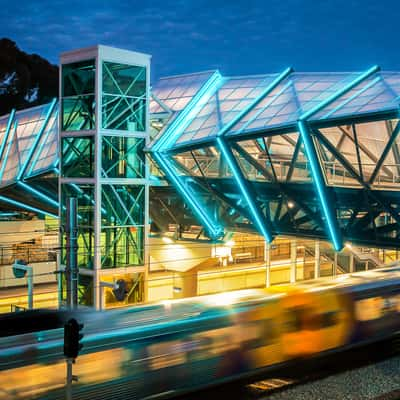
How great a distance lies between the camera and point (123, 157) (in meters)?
25.6

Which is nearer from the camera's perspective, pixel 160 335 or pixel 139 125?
pixel 160 335

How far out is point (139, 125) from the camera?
2609 centimetres

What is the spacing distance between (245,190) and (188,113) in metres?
4.65

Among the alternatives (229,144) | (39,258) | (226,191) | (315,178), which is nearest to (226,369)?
(315,178)

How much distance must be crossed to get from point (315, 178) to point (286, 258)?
51.5 feet

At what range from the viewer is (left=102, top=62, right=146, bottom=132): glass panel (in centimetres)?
2511

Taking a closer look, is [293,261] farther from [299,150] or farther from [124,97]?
[124,97]

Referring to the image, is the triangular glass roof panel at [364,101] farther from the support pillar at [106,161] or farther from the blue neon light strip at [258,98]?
the support pillar at [106,161]

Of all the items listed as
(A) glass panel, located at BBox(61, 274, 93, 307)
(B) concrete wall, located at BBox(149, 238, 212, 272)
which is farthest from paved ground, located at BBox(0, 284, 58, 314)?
(B) concrete wall, located at BBox(149, 238, 212, 272)

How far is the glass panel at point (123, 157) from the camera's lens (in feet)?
82.8

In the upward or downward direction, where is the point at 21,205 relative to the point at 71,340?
upward

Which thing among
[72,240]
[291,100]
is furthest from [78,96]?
[72,240]

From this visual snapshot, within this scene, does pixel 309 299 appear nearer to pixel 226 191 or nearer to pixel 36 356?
pixel 36 356

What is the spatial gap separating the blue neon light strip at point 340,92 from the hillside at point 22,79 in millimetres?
56270
